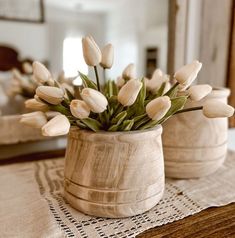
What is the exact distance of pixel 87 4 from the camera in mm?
1087

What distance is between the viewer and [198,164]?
567mm

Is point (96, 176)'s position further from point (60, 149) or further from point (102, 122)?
point (60, 149)

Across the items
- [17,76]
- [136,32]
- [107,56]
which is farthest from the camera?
[136,32]

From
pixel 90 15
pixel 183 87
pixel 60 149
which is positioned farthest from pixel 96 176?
pixel 90 15

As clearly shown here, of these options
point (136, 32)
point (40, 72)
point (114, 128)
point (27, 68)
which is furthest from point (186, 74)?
point (136, 32)

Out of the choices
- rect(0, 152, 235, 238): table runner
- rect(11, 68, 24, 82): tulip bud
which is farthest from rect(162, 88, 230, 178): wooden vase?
rect(11, 68, 24, 82): tulip bud

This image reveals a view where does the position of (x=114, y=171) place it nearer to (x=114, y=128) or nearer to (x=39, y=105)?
(x=114, y=128)

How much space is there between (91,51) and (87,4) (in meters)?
0.77

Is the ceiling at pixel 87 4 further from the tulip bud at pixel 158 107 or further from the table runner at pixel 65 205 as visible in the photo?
the tulip bud at pixel 158 107

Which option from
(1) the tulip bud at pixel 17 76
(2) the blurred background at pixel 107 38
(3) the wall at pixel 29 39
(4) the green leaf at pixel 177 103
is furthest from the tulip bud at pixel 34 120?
(3) the wall at pixel 29 39

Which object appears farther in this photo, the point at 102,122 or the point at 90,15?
the point at 90,15

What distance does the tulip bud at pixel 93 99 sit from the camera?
1.20ft

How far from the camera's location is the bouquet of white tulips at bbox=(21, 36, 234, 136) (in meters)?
0.38

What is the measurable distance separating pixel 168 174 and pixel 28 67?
681 mm
